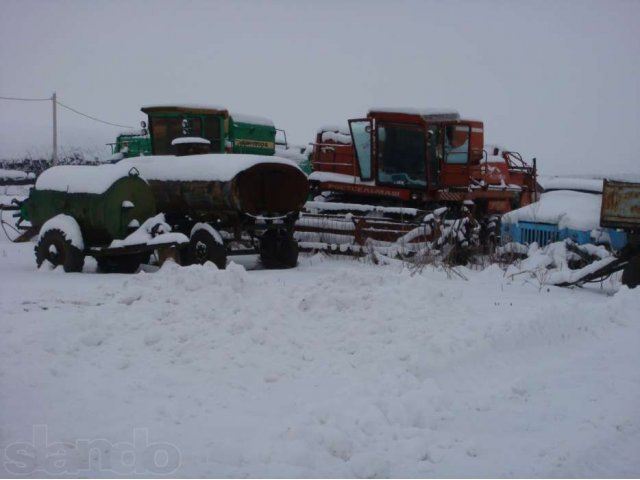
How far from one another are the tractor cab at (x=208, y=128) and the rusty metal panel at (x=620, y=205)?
9.29m

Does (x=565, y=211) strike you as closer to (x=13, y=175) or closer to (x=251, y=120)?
(x=251, y=120)

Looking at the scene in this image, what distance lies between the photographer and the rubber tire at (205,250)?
1171 centimetres

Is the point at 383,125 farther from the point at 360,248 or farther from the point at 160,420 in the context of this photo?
the point at 160,420

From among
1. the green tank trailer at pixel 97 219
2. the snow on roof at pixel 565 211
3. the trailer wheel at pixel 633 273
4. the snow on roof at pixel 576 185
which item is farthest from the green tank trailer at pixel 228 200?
the trailer wheel at pixel 633 273

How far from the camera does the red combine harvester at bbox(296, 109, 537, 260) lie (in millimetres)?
13617

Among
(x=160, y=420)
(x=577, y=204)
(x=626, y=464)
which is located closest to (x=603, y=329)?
(x=626, y=464)

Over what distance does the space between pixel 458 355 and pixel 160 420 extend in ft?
9.38

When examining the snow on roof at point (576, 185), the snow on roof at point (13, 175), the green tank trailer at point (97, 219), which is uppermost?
the snow on roof at point (576, 185)

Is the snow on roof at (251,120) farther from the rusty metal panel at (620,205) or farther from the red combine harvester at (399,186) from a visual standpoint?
the rusty metal panel at (620,205)

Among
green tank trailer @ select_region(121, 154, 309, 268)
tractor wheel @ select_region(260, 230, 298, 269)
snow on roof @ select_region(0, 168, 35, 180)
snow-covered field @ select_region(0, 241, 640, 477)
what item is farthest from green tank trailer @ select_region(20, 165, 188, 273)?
snow on roof @ select_region(0, 168, 35, 180)

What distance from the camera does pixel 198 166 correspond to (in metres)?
12.1

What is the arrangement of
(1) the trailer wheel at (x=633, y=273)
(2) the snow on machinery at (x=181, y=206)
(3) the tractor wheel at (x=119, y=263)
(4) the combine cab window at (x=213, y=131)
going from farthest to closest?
(4) the combine cab window at (x=213, y=131) → (3) the tractor wheel at (x=119, y=263) → (2) the snow on machinery at (x=181, y=206) → (1) the trailer wheel at (x=633, y=273)

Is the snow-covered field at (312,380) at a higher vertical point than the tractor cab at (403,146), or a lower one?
lower

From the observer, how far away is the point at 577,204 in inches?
520
